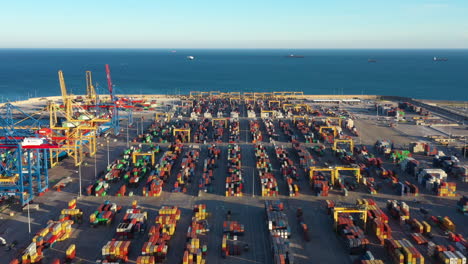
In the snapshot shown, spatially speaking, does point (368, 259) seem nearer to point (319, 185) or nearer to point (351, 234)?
point (351, 234)

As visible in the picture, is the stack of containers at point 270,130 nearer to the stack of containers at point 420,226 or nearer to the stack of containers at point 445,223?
the stack of containers at point 445,223

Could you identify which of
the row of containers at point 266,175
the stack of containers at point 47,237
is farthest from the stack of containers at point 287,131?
the stack of containers at point 47,237

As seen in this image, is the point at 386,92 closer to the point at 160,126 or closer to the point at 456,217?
the point at 160,126

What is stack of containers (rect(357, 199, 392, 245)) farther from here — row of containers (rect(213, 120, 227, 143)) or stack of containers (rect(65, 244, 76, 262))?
row of containers (rect(213, 120, 227, 143))

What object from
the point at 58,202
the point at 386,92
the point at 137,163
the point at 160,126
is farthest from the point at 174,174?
the point at 386,92

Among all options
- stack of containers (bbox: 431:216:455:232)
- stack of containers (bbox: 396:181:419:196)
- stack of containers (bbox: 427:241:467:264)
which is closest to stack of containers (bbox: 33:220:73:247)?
stack of containers (bbox: 427:241:467:264)

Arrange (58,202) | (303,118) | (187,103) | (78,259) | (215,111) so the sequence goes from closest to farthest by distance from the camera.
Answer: (78,259) → (58,202) → (303,118) → (215,111) → (187,103)

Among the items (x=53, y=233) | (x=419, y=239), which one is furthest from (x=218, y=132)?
(x=419, y=239)
